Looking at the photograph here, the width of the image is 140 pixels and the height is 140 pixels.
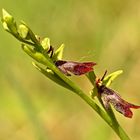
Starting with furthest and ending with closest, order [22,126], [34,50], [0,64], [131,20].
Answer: [131,20] < [22,126] < [0,64] < [34,50]

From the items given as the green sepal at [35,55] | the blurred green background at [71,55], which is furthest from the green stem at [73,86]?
the blurred green background at [71,55]

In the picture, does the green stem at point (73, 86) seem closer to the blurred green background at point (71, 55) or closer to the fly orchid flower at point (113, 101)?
the fly orchid flower at point (113, 101)

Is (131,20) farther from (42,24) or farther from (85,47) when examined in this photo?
(42,24)

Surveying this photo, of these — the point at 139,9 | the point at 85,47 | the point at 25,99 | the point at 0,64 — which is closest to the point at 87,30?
the point at 85,47

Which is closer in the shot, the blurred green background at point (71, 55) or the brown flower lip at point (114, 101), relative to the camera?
the brown flower lip at point (114, 101)

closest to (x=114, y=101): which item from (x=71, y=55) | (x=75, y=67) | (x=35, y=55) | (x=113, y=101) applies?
(x=113, y=101)

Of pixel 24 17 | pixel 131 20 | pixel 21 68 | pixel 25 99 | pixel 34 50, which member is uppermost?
pixel 24 17

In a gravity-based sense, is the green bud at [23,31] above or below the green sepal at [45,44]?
above
